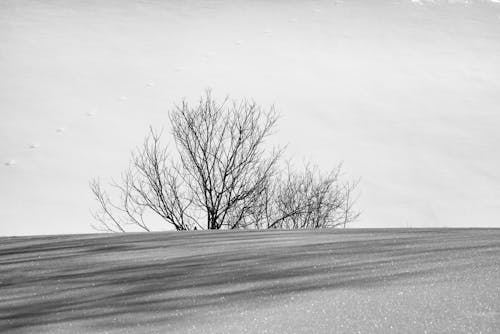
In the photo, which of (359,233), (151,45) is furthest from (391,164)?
(359,233)

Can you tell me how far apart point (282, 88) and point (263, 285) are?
2856 inches

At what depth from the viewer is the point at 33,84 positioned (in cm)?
7225

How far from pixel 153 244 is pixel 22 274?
1396 mm

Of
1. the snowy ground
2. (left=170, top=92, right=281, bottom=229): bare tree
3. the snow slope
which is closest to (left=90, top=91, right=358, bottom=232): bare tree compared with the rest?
(left=170, top=92, right=281, bottom=229): bare tree

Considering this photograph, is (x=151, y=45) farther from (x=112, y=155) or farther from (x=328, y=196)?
(x=328, y=196)

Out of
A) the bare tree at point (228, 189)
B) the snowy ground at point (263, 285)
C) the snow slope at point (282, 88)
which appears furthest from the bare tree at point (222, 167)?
the snowy ground at point (263, 285)

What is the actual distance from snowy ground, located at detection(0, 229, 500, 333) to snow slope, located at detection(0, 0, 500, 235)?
43.8m

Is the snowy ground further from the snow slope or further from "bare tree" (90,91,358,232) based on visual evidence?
the snow slope

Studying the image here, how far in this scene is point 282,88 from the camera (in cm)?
7706

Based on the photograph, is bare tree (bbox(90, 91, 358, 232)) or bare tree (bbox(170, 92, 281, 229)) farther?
bare tree (bbox(90, 91, 358, 232))

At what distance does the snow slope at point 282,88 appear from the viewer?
5972 cm

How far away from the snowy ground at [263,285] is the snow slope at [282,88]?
43753mm

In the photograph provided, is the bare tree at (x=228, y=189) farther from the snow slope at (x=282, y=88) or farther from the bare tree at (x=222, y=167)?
the snow slope at (x=282, y=88)

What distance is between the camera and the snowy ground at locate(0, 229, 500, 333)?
164 inches
